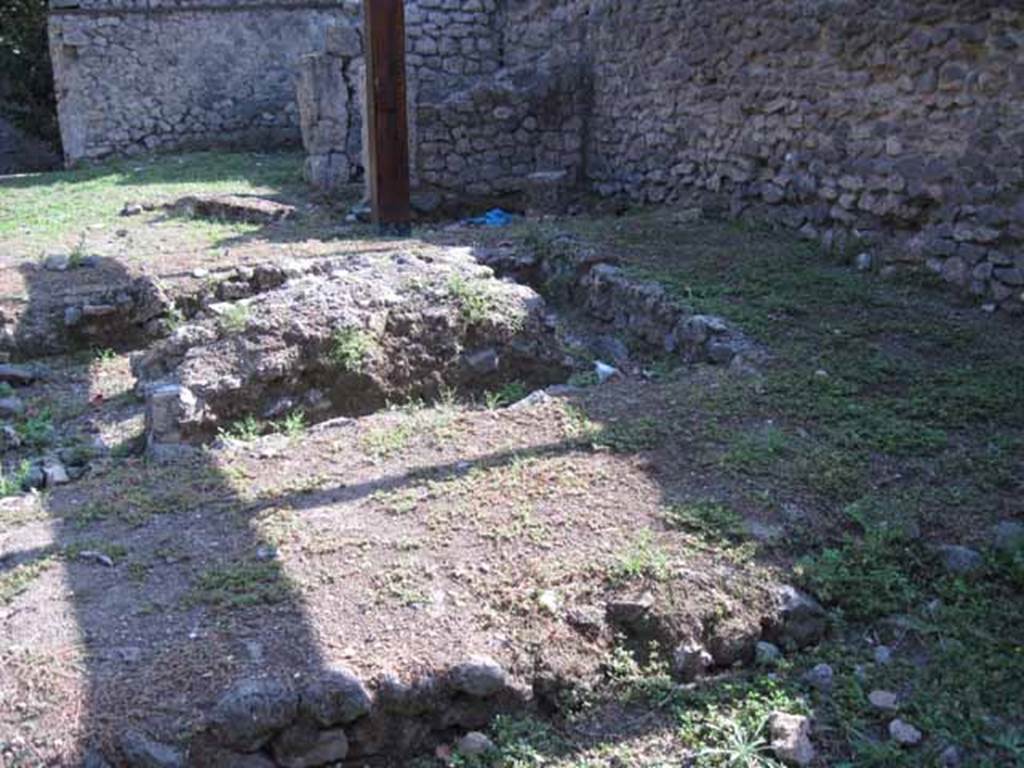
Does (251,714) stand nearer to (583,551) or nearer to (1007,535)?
(583,551)

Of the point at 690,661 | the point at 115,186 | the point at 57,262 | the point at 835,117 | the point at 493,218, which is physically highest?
the point at 835,117

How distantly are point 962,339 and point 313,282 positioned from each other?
11.4 ft

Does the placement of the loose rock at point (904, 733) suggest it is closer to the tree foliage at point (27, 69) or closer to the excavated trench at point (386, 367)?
the excavated trench at point (386, 367)

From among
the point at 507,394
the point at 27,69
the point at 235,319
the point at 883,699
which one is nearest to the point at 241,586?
the point at 883,699

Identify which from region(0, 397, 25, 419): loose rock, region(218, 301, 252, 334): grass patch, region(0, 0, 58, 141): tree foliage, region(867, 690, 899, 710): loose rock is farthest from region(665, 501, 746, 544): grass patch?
region(0, 0, 58, 141): tree foliage

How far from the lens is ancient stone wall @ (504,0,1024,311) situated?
232 inches

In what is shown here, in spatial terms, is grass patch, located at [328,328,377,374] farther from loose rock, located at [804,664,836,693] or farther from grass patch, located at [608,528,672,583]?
loose rock, located at [804,664,836,693]

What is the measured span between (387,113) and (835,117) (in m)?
3.69

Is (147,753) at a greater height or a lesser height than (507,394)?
greater

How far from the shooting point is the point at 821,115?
7.30 meters

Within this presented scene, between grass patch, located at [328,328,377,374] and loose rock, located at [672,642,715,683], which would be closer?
loose rock, located at [672,642,715,683]

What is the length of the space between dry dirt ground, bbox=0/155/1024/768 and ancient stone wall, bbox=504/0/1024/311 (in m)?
1.06

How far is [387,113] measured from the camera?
870 centimetres

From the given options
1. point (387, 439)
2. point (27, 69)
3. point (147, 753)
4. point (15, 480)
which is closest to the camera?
point (147, 753)
